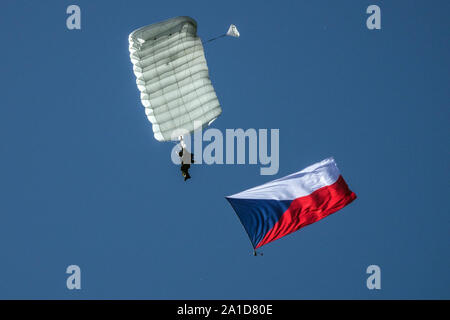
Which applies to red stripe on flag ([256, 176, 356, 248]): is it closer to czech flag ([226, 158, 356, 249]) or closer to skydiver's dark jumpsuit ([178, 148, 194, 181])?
czech flag ([226, 158, 356, 249])

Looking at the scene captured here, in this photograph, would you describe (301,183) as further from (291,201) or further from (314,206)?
(314,206)

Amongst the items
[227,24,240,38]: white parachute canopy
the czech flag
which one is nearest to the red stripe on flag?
the czech flag

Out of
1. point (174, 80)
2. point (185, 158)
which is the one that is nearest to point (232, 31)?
point (174, 80)

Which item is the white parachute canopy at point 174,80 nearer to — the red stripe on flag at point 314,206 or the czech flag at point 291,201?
the czech flag at point 291,201

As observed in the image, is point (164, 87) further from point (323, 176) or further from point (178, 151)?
point (323, 176)
